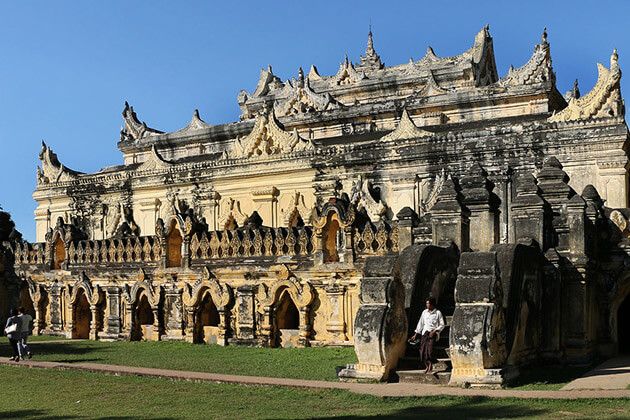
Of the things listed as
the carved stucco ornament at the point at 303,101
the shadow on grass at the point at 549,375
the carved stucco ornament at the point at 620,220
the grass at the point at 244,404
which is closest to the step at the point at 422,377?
the shadow on grass at the point at 549,375

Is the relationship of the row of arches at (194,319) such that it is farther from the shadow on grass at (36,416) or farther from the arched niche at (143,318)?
the shadow on grass at (36,416)

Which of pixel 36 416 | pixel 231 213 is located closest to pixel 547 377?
pixel 36 416

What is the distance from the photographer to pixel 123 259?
27.0 meters

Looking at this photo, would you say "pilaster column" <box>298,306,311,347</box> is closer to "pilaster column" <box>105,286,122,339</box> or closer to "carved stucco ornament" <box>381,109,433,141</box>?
"pilaster column" <box>105,286,122,339</box>

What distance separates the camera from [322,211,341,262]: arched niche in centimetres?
2223

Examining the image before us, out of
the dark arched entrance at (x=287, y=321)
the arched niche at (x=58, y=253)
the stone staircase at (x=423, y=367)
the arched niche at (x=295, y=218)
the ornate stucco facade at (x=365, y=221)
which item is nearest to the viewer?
the stone staircase at (x=423, y=367)

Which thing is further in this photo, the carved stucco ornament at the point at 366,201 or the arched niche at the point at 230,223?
the arched niche at the point at 230,223

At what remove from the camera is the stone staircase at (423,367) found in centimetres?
1409

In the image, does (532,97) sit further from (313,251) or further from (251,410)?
(251,410)

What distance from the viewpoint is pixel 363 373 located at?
570 inches

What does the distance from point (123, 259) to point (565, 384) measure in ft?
54.5

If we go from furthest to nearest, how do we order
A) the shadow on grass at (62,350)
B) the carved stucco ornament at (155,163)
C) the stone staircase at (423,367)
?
the carved stucco ornament at (155,163), the shadow on grass at (62,350), the stone staircase at (423,367)

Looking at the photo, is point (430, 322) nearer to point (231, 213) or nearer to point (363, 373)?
point (363, 373)

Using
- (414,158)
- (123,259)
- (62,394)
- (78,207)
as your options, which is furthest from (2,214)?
(62,394)
